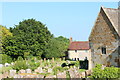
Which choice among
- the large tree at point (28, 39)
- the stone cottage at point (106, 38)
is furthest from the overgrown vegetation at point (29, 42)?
the stone cottage at point (106, 38)

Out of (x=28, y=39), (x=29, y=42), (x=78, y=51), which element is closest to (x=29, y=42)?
(x=29, y=42)

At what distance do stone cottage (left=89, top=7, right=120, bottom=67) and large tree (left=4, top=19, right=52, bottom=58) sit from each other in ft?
74.5

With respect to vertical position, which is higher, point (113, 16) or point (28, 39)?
point (113, 16)

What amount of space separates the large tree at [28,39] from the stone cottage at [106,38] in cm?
2270

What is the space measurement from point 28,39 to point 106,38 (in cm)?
2641

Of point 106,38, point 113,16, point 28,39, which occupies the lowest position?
point 106,38

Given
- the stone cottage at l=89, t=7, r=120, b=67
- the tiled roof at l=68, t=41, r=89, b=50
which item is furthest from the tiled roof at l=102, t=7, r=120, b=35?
the tiled roof at l=68, t=41, r=89, b=50

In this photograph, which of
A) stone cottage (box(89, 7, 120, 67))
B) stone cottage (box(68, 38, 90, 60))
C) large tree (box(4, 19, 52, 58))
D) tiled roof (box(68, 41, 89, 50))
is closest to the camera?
stone cottage (box(89, 7, 120, 67))

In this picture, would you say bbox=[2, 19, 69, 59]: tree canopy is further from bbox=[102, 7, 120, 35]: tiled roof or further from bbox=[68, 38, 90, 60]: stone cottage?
bbox=[102, 7, 120, 35]: tiled roof

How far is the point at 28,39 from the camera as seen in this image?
4484cm

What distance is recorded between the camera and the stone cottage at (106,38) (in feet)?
68.7

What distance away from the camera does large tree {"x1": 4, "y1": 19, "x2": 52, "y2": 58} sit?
43156mm

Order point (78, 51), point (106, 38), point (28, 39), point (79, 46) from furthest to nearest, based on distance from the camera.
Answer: point (79, 46) < point (78, 51) < point (28, 39) < point (106, 38)

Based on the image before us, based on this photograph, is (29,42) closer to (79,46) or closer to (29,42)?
(29,42)
